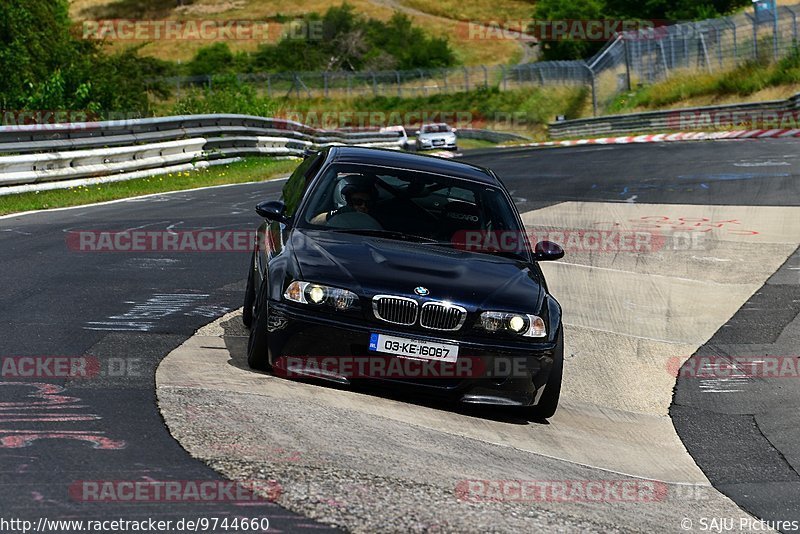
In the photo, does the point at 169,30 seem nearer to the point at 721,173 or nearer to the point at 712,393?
the point at 721,173

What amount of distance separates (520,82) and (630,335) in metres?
56.0

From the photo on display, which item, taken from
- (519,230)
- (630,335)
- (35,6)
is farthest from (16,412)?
(35,6)

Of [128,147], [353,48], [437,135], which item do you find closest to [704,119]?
[437,135]

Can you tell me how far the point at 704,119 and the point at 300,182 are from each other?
3433 centimetres

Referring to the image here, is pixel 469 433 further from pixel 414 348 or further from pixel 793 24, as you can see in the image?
pixel 793 24

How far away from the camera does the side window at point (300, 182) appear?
8.52 metres

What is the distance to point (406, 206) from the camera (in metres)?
8.29

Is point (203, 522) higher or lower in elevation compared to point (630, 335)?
higher

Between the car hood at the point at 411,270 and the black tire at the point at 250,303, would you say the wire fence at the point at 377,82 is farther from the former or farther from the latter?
the car hood at the point at 411,270

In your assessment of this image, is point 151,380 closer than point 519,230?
Yes

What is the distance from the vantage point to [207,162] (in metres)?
25.9

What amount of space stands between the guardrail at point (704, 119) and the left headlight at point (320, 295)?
32741 millimetres

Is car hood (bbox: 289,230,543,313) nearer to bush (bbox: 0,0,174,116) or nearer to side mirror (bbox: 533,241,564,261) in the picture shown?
side mirror (bbox: 533,241,564,261)

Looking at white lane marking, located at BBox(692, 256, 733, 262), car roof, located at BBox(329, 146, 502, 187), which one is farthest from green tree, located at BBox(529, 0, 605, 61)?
car roof, located at BBox(329, 146, 502, 187)
